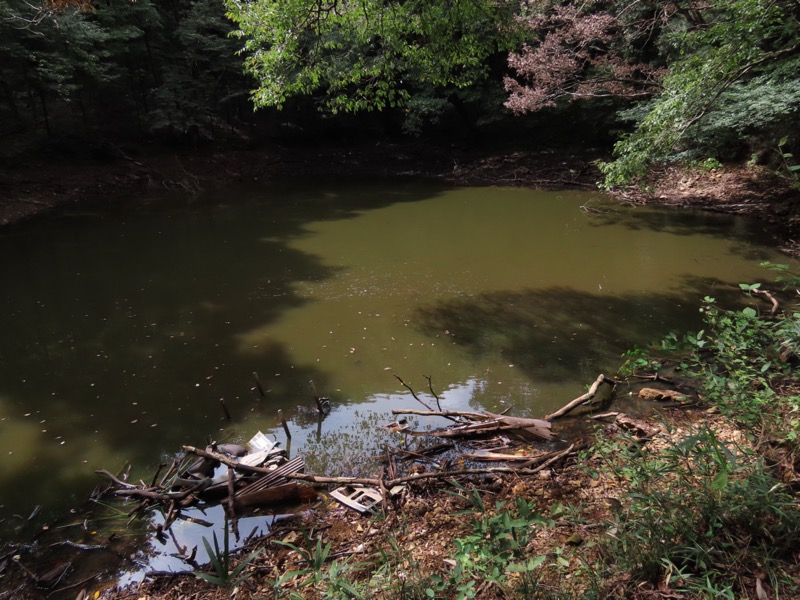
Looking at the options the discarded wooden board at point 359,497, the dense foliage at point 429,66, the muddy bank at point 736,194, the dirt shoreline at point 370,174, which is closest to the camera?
the discarded wooden board at point 359,497

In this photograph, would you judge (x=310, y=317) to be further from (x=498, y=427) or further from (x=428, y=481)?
(x=428, y=481)

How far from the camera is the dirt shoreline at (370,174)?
33.5 ft

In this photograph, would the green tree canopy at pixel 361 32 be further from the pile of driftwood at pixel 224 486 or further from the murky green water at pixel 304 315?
the pile of driftwood at pixel 224 486

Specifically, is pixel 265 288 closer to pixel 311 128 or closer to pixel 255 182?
pixel 255 182

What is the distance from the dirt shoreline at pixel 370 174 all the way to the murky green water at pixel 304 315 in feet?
3.19

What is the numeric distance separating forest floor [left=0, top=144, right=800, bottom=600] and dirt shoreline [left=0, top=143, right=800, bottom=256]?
0.12 feet

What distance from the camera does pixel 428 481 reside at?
11.2 feet

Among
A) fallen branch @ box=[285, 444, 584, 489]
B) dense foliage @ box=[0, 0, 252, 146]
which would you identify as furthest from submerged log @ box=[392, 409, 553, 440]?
dense foliage @ box=[0, 0, 252, 146]

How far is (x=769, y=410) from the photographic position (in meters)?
2.85

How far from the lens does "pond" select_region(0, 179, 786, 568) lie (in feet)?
14.5

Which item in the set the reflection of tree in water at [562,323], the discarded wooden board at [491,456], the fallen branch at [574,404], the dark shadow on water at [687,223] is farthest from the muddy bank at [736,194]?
the discarded wooden board at [491,456]

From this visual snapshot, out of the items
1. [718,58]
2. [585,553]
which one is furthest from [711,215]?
[585,553]

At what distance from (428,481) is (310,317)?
352 cm

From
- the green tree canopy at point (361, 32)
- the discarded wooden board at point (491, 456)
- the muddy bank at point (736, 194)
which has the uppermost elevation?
the green tree canopy at point (361, 32)
